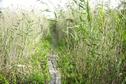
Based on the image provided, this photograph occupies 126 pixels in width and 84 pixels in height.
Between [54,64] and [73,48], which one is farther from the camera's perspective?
[54,64]

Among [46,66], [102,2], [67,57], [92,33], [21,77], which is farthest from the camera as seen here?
[46,66]

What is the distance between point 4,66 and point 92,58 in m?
2.03

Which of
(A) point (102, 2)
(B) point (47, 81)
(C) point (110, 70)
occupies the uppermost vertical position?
(A) point (102, 2)

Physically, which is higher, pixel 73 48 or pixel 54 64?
pixel 73 48

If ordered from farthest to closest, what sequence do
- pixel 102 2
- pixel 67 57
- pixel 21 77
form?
pixel 21 77, pixel 67 57, pixel 102 2

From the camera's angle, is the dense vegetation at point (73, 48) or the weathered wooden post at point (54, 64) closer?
the dense vegetation at point (73, 48)

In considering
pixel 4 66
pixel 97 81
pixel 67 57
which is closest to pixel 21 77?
pixel 4 66

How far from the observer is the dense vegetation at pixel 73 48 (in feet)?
14.3

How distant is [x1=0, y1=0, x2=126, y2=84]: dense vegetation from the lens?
4344 mm

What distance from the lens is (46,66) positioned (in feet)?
20.4

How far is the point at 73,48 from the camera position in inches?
209

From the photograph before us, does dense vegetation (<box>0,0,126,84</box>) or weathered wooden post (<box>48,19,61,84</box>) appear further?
weathered wooden post (<box>48,19,61,84</box>)

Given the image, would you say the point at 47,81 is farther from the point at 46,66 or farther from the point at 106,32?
the point at 106,32

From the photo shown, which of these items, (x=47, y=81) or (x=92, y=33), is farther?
(x=47, y=81)
